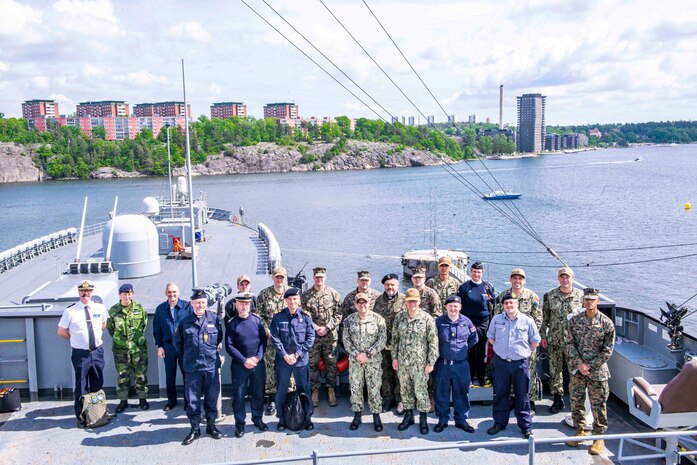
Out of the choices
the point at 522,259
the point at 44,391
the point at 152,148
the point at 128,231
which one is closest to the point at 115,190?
the point at 152,148

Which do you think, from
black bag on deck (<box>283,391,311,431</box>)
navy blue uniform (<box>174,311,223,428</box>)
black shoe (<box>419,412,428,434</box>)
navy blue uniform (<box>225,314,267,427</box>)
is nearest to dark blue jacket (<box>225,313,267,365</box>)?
navy blue uniform (<box>225,314,267,427</box>)

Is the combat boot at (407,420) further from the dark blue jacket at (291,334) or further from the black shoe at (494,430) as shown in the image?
the dark blue jacket at (291,334)

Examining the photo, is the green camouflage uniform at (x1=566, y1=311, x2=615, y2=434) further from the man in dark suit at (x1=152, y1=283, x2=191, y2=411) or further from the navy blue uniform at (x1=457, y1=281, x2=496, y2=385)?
the man in dark suit at (x1=152, y1=283, x2=191, y2=411)

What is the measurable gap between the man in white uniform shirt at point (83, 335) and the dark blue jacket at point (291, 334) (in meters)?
1.95

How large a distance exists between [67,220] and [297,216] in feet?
81.6

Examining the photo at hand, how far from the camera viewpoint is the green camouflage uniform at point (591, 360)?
19.9 ft

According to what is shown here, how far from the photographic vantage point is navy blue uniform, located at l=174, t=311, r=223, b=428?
20.3ft

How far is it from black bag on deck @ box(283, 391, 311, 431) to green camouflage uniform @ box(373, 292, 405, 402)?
0.99m

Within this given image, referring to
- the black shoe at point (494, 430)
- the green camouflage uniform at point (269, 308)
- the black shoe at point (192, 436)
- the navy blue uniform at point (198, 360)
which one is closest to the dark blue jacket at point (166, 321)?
the navy blue uniform at point (198, 360)

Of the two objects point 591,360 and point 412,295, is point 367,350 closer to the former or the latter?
point 412,295

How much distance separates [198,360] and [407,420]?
2.24 metres

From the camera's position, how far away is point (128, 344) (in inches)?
266

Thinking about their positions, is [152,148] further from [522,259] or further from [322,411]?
[322,411]

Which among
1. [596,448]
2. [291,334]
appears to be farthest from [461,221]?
[596,448]
